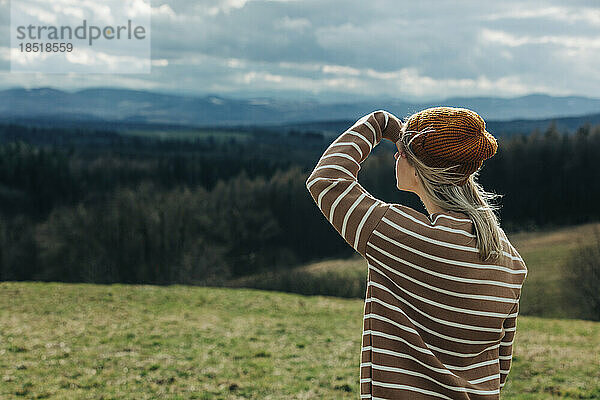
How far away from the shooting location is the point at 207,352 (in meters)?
9.54

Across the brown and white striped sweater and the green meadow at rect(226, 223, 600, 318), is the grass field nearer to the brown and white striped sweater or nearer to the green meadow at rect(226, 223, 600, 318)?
the brown and white striped sweater

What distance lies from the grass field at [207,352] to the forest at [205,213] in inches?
750

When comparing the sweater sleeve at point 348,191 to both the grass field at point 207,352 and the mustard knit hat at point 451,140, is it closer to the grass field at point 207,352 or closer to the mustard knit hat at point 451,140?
the mustard knit hat at point 451,140

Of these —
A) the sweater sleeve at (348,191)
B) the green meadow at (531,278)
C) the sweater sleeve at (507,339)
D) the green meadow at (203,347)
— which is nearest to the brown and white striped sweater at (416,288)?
the sweater sleeve at (348,191)

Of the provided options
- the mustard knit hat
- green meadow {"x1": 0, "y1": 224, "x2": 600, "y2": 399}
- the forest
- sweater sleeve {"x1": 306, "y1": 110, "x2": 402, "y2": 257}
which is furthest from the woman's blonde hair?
the forest

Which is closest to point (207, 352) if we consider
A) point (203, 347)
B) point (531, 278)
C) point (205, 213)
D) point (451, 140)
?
point (203, 347)

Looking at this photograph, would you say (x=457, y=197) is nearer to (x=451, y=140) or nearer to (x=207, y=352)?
(x=451, y=140)

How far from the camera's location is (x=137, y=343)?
33.0 feet

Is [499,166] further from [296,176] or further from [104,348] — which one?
[104,348]

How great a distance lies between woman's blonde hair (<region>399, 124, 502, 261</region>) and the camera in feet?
5.24

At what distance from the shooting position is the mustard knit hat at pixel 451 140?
1603 millimetres

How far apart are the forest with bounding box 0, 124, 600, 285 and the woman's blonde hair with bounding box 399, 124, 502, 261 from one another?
30.5 meters

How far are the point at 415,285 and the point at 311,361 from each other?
26.5 ft

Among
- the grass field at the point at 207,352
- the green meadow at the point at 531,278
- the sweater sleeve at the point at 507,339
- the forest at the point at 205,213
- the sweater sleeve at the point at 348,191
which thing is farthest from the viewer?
the forest at the point at 205,213
